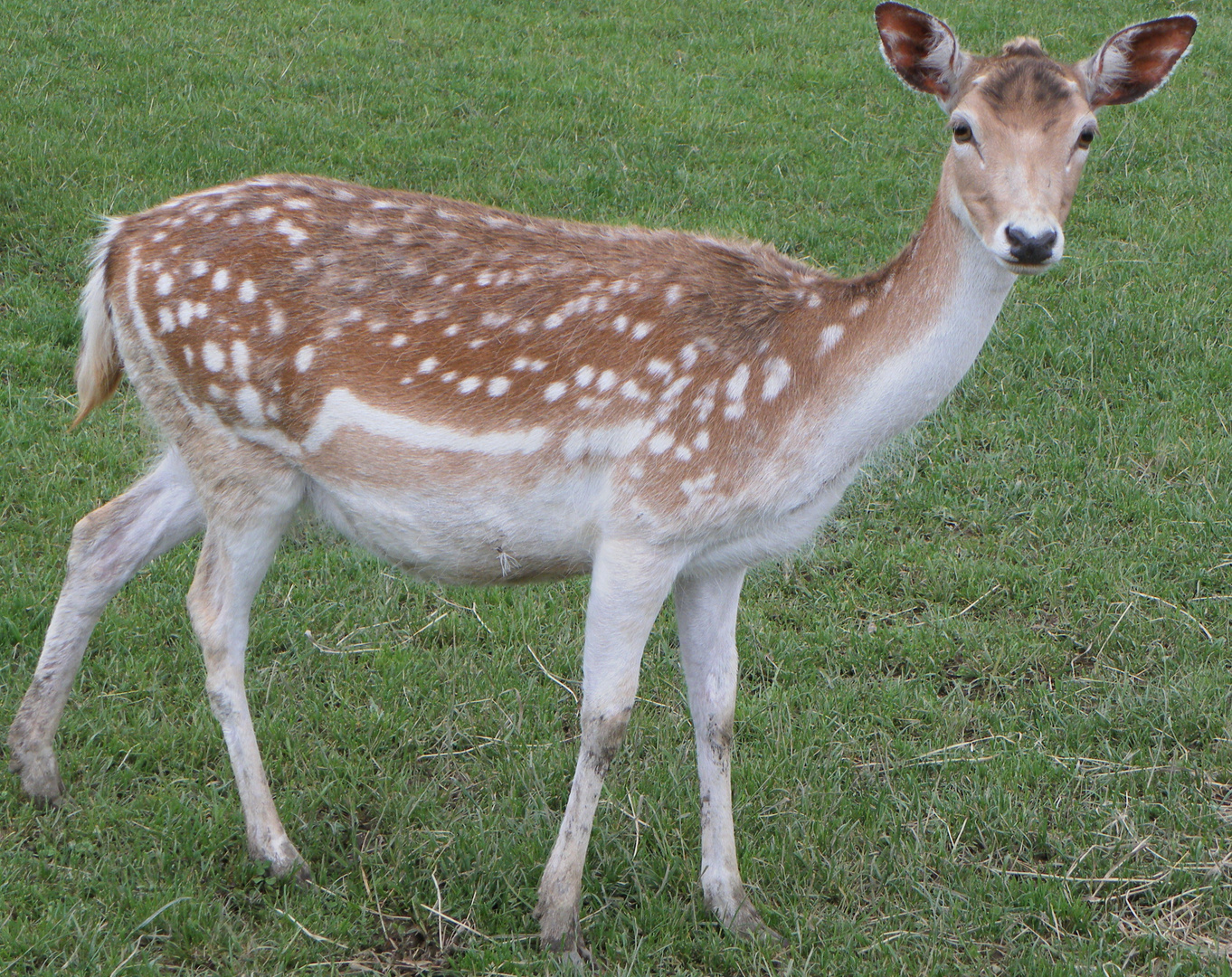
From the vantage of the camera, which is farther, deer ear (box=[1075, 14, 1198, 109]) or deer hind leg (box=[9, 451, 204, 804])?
deer hind leg (box=[9, 451, 204, 804])

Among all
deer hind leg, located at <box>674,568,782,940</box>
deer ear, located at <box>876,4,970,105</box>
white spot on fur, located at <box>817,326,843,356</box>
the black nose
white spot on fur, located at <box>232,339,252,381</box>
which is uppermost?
deer ear, located at <box>876,4,970,105</box>

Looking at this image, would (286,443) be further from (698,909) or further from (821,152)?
(821,152)

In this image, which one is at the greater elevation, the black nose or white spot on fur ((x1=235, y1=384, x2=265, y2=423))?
the black nose

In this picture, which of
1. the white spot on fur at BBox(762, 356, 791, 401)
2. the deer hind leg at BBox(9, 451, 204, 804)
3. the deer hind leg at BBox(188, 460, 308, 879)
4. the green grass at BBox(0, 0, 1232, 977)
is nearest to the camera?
the white spot on fur at BBox(762, 356, 791, 401)

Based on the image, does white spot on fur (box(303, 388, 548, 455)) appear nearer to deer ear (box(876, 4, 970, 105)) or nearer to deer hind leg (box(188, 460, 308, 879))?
deer hind leg (box(188, 460, 308, 879))

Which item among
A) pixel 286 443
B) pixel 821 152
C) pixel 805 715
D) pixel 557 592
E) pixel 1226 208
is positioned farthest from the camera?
pixel 821 152

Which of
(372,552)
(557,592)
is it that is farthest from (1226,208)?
(372,552)

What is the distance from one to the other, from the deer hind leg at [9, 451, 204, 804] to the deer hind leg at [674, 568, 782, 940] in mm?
1595

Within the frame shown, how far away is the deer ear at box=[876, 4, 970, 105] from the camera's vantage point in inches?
135

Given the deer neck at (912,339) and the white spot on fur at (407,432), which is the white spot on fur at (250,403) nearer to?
the white spot on fur at (407,432)

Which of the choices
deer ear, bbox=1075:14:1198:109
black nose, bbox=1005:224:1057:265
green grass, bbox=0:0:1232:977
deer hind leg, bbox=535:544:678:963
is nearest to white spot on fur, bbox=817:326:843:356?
black nose, bbox=1005:224:1057:265

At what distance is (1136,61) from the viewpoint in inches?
137

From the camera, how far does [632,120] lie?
9.35 m

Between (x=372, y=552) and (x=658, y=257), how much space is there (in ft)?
3.88
